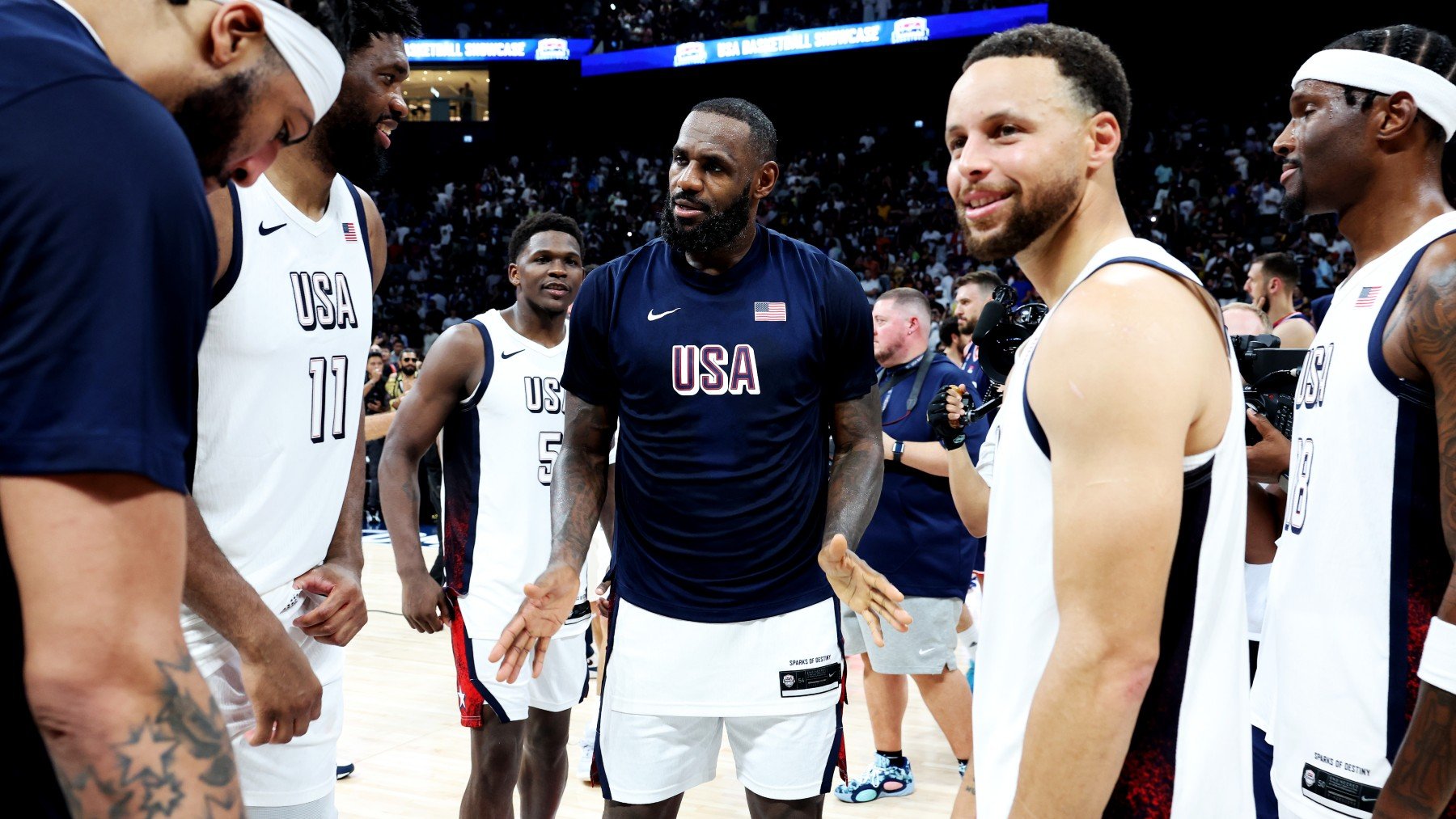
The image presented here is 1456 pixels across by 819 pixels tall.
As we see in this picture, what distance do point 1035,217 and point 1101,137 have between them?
17 centimetres

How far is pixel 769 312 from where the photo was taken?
2.87 metres

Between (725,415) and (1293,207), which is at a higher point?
(1293,207)

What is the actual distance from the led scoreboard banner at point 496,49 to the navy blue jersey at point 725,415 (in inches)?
893

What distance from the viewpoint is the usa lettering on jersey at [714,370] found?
2.79 m

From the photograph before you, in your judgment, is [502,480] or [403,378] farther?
[403,378]

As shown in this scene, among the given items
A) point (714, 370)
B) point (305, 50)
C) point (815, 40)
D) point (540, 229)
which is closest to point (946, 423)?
point (714, 370)

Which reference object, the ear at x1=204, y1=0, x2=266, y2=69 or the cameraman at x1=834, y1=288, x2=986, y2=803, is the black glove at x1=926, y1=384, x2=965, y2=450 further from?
the ear at x1=204, y1=0, x2=266, y2=69

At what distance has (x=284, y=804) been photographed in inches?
89.9

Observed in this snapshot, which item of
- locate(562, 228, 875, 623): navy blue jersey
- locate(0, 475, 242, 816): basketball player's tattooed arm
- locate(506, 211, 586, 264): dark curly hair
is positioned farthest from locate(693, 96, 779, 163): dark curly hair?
locate(0, 475, 242, 816): basketball player's tattooed arm

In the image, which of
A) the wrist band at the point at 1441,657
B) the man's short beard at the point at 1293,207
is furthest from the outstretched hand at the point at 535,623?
the man's short beard at the point at 1293,207

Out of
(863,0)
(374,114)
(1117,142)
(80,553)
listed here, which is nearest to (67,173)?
(80,553)

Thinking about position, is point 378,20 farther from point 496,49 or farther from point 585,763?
point 496,49

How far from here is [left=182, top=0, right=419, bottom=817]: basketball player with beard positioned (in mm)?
2117

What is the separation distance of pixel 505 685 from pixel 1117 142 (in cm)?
287
